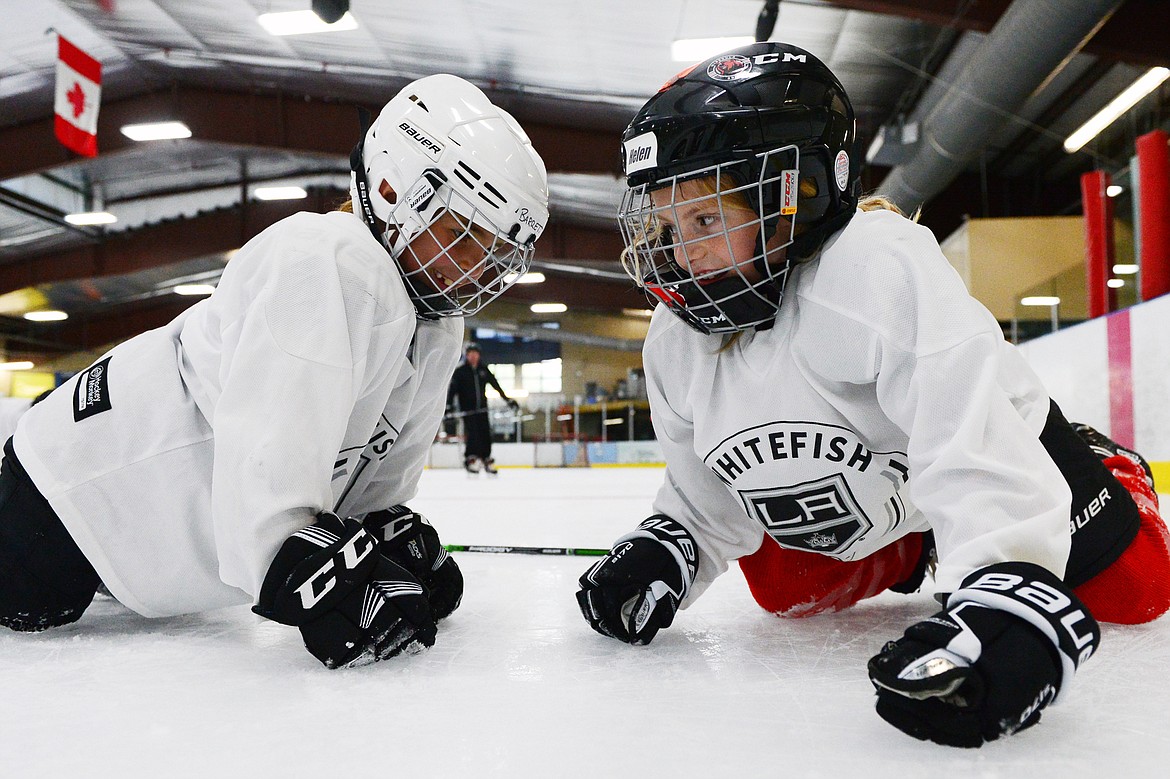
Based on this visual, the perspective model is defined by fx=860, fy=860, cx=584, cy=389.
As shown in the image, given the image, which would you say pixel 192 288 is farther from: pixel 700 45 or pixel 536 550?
pixel 536 550

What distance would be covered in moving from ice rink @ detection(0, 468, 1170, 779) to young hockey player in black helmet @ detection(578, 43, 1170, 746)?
2.8 inches

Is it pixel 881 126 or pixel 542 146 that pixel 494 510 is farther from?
pixel 881 126

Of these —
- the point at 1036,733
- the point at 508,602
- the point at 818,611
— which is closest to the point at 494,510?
the point at 508,602

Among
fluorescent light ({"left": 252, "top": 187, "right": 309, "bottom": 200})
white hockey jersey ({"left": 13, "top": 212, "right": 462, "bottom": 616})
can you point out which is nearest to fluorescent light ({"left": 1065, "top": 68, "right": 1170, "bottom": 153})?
white hockey jersey ({"left": 13, "top": 212, "right": 462, "bottom": 616})

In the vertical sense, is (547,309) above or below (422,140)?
above

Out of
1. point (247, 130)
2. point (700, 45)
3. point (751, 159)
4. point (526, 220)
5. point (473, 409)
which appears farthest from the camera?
point (247, 130)

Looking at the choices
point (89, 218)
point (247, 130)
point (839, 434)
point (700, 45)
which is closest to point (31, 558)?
point (839, 434)

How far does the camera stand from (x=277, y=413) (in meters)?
1.10

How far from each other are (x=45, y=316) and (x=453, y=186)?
19213mm

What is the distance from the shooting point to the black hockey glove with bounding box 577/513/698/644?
49.7 inches

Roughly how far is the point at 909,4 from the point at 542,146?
4.15m

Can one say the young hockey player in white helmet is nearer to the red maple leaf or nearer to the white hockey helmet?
the white hockey helmet

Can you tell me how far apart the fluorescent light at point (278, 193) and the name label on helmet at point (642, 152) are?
1168 cm

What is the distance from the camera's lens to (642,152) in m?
1.17
